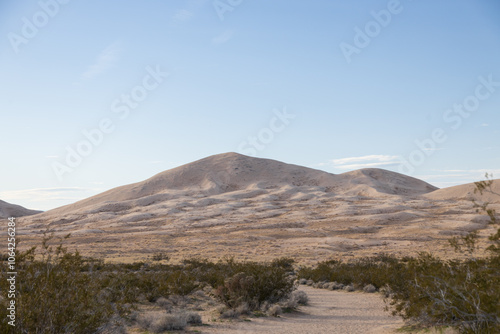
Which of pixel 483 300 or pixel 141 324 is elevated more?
pixel 483 300

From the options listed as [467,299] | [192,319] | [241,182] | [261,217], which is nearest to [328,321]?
[192,319]

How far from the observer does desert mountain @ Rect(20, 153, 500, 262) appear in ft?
143

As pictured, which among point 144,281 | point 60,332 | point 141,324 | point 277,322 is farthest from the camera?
point 144,281

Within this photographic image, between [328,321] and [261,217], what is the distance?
5724cm

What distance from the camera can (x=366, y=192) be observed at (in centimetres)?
9350

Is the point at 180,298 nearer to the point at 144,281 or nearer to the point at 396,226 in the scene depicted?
the point at 144,281

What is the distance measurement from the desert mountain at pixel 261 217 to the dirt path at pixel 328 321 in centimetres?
1941

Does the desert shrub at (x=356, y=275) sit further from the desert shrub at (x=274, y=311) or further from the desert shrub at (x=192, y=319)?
the desert shrub at (x=192, y=319)

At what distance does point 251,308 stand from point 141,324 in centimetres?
396

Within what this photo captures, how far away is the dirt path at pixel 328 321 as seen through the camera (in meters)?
10.4

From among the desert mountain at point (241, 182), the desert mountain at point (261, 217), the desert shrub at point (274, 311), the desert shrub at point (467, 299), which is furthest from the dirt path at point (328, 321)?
the desert mountain at point (241, 182)

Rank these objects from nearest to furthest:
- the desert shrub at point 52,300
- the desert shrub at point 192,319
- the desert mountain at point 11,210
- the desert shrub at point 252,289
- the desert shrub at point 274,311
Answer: the desert shrub at point 52,300 → the desert shrub at point 192,319 → the desert shrub at point 274,311 → the desert shrub at point 252,289 → the desert mountain at point 11,210

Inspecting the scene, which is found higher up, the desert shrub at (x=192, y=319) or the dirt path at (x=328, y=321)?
the desert shrub at (x=192, y=319)

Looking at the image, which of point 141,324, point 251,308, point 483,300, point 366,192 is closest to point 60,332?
point 141,324
